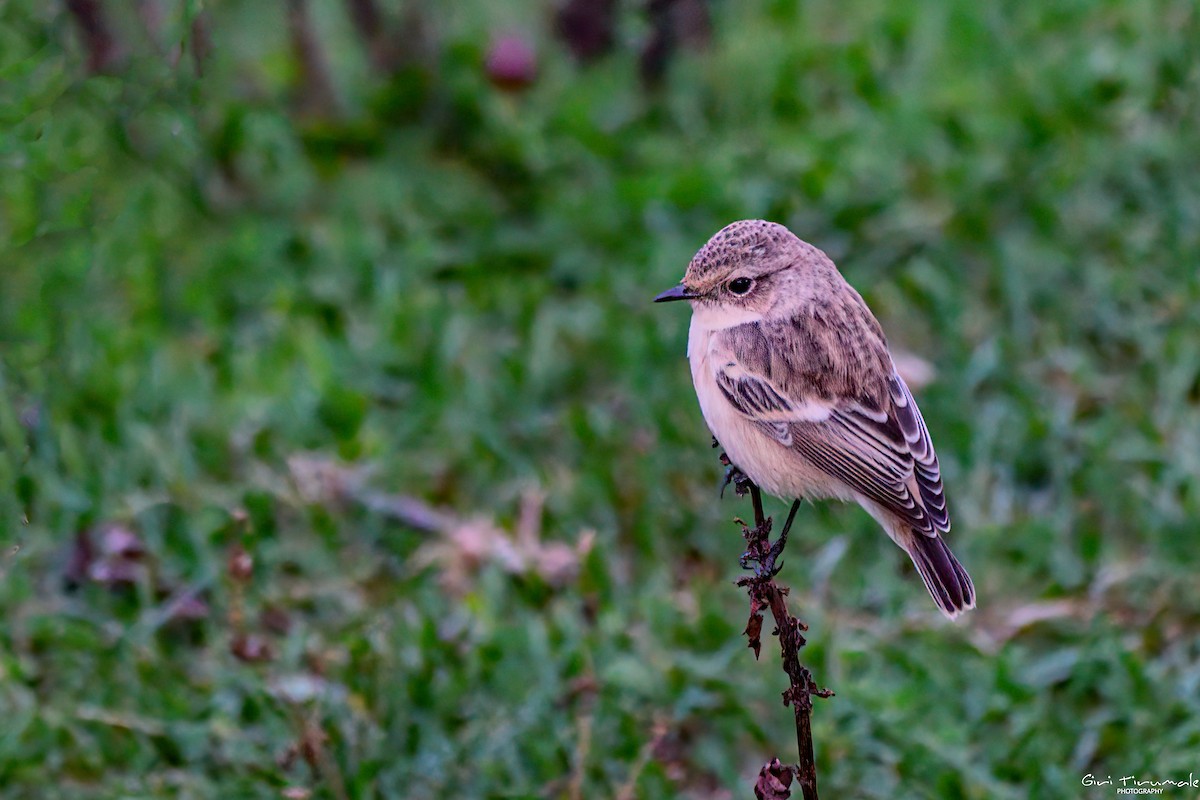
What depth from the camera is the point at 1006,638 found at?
15.2 feet

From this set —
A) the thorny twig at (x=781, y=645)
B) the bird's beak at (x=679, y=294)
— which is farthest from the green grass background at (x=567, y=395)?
the bird's beak at (x=679, y=294)

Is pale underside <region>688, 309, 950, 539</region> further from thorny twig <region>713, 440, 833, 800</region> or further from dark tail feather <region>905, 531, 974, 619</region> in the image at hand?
thorny twig <region>713, 440, 833, 800</region>

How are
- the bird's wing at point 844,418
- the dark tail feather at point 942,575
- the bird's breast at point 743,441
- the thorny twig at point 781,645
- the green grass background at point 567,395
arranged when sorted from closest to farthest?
the thorny twig at point 781,645, the dark tail feather at point 942,575, the bird's breast at point 743,441, the bird's wing at point 844,418, the green grass background at point 567,395

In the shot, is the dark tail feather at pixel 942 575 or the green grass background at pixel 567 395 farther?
the green grass background at pixel 567 395

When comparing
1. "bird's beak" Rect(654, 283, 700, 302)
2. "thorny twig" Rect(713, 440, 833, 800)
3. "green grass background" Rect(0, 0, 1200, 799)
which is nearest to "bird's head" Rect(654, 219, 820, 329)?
"bird's beak" Rect(654, 283, 700, 302)

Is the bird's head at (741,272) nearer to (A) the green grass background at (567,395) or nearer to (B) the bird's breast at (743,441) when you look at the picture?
(B) the bird's breast at (743,441)

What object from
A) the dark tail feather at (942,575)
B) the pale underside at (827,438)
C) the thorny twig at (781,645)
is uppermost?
the pale underside at (827,438)

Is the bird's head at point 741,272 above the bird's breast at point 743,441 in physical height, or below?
above

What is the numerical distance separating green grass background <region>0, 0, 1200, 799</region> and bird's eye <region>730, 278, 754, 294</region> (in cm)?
123

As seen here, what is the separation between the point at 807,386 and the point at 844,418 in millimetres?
124

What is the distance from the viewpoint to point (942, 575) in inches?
136

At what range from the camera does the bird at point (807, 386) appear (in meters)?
3.61

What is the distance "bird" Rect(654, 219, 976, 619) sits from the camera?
361 centimetres

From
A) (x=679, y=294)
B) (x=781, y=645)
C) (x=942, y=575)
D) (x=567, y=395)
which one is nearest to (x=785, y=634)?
(x=781, y=645)
